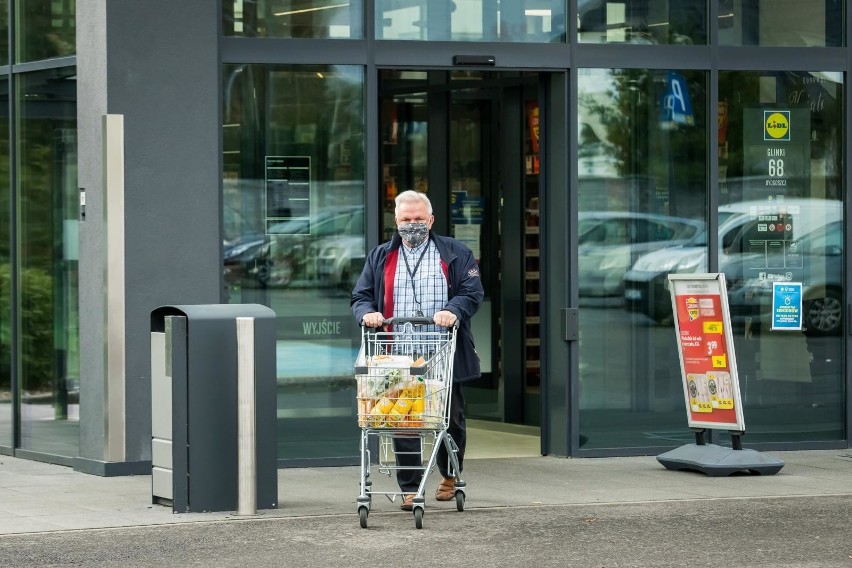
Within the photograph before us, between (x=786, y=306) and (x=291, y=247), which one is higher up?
(x=291, y=247)

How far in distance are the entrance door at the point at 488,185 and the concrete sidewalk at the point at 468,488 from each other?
7.23 ft

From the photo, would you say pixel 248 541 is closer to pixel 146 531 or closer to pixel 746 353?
pixel 146 531

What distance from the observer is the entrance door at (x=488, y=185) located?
1406cm

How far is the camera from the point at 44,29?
39.0 ft

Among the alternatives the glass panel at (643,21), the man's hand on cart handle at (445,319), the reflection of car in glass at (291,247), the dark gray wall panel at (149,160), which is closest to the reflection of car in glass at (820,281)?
the glass panel at (643,21)

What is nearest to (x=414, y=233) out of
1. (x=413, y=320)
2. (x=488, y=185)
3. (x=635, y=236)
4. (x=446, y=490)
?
(x=413, y=320)

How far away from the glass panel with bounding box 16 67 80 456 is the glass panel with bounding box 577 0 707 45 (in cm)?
390

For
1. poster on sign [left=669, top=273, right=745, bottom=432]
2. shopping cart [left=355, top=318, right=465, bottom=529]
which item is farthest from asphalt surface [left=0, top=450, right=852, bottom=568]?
poster on sign [left=669, top=273, right=745, bottom=432]

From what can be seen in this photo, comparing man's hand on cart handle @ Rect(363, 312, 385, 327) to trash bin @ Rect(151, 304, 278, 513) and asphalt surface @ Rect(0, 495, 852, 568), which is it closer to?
trash bin @ Rect(151, 304, 278, 513)

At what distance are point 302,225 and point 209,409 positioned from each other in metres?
2.55

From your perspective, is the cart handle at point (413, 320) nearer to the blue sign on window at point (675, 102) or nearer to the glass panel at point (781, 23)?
the blue sign on window at point (675, 102)

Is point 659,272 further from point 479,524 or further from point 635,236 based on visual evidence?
point 479,524

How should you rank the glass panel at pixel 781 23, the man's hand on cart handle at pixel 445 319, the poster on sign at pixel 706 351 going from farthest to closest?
the glass panel at pixel 781 23
the poster on sign at pixel 706 351
the man's hand on cart handle at pixel 445 319

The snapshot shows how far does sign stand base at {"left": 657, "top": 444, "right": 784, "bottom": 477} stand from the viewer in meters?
11.2
